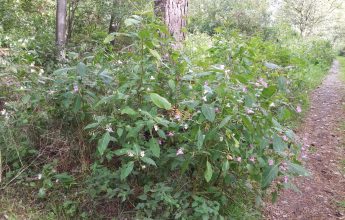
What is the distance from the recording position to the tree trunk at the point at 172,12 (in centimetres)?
375

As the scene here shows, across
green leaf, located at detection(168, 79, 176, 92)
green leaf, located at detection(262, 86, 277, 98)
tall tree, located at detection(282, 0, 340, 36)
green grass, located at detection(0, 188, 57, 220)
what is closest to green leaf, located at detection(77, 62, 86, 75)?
green leaf, located at detection(168, 79, 176, 92)

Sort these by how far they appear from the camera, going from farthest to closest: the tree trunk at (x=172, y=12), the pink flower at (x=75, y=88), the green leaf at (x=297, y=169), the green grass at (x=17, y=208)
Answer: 1. the tree trunk at (x=172, y=12)
2. the pink flower at (x=75, y=88)
3. the green grass at (x=17, y=208)
4. the green leaf at (x=297, y=169)

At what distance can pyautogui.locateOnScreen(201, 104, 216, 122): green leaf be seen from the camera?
6.58 ft

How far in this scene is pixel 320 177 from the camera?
3.85m

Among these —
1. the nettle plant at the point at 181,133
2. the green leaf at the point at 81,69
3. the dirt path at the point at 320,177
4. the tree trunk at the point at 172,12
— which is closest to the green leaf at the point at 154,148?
the nettle plant at the point at 181,133

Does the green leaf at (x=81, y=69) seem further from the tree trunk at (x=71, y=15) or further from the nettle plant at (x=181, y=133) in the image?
the tree trunk at (x=71, y=15)

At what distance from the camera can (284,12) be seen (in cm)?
2547

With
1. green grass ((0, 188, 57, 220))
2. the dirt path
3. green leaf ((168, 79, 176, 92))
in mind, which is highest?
green leaf ((168, 79, 176, 92))

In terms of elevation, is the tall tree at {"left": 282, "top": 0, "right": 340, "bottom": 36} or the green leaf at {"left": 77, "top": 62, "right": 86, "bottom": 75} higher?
the tall tree at {"left": 282, "top": 0, "right": 340, "bottom": 36}

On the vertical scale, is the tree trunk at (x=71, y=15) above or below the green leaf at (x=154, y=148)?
above

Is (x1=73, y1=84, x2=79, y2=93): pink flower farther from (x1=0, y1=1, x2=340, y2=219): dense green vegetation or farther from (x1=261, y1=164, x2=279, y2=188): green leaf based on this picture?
(x1=261, y1=164, x2=279, y2=188): green leaf

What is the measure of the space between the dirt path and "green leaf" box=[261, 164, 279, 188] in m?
0.96

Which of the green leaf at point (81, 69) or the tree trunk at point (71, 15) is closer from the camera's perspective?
the green leaf at point (81, 69)

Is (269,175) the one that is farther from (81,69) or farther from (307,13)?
(307,13)
